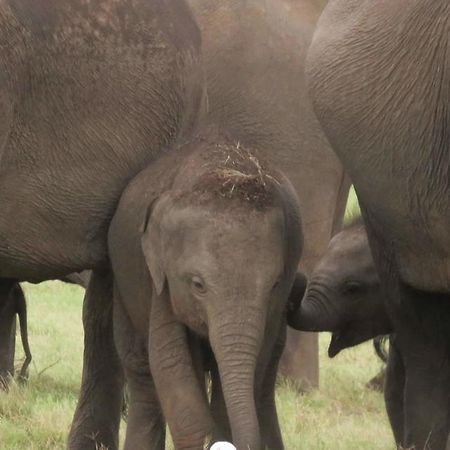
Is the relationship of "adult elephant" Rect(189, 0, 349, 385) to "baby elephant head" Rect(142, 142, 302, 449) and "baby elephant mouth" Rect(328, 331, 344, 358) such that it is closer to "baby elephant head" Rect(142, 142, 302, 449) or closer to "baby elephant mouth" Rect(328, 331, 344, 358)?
"baby elephant mouth" Rect(328, 331, 344, 358)

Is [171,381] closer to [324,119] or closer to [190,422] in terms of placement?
[190,422]

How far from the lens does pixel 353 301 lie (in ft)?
26.5

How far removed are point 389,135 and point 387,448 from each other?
1.92 m

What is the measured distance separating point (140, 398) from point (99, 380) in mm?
487

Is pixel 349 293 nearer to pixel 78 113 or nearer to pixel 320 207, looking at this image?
pixel 320 207

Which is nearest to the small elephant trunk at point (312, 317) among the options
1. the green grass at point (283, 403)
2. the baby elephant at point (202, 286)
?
the green grass at point (283, 403)

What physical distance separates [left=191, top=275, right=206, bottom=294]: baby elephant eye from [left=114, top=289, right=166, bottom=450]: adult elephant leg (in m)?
0.53

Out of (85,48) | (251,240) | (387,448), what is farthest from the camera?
(387,448)

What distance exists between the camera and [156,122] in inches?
281

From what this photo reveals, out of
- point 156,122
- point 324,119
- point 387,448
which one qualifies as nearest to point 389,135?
point 324,119

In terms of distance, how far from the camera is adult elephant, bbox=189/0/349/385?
8883mm

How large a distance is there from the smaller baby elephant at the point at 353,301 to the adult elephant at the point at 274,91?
2.57 feet

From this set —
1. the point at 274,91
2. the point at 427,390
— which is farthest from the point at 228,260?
the point at 274,91

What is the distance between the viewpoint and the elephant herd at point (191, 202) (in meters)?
6.57
